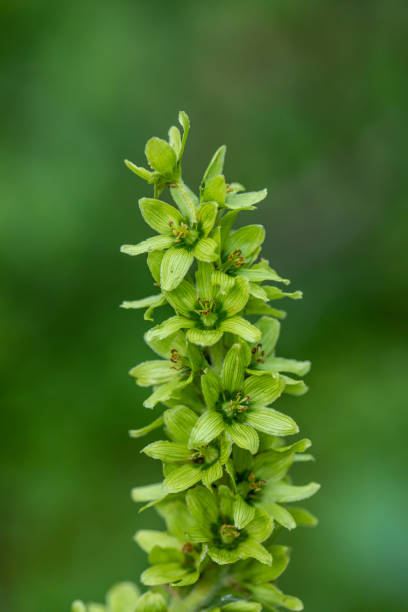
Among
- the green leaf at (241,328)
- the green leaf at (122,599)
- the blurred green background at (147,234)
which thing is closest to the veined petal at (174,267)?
the green leaf at (241,328)

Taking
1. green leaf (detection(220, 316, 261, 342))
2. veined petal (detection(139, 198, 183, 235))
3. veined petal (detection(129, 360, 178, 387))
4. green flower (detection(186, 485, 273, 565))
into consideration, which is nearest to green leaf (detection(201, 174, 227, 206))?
veined petal (detection(139, 198, 183, 235))

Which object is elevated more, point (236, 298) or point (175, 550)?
point (236, 298)

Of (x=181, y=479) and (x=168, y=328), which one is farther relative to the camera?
(x=168, y=328)

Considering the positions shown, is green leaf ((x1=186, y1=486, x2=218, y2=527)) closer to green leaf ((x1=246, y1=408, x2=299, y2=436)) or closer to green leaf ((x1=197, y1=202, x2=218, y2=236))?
green leaf ((x1=246, y1=408, x2=299, y2=436))

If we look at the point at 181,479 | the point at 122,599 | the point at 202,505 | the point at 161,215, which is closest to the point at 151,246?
the point at 161,215

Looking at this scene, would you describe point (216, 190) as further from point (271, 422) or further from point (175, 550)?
point (175, 550)

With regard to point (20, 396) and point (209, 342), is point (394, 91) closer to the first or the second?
point (20, 396)
